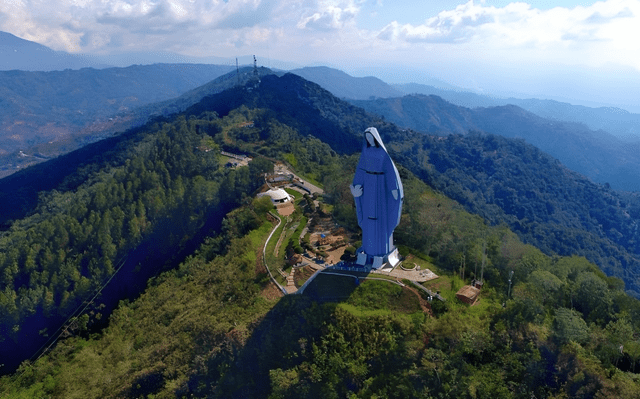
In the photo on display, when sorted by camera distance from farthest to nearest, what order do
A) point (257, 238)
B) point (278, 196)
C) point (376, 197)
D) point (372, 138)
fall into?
point (278, 196) < point (257, 238) < point (376, 197) < point (372, 138)

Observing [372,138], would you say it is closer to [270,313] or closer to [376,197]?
[376,197]

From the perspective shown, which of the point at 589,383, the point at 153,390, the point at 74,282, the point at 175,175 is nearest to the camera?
the point at 589,383

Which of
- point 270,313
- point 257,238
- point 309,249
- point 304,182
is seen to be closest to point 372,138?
point 309,249

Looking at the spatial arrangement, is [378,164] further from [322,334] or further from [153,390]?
[153,390]

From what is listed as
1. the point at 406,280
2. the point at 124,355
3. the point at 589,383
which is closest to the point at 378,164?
the point at 406,280

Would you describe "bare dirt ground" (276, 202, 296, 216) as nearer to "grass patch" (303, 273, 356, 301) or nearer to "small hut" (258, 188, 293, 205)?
"small hut" (258, 188, 293, 205)

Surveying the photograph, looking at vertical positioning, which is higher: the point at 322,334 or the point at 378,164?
the point at 378,164

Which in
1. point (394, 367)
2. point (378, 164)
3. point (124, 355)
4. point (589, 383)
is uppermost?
point (378, 164)
